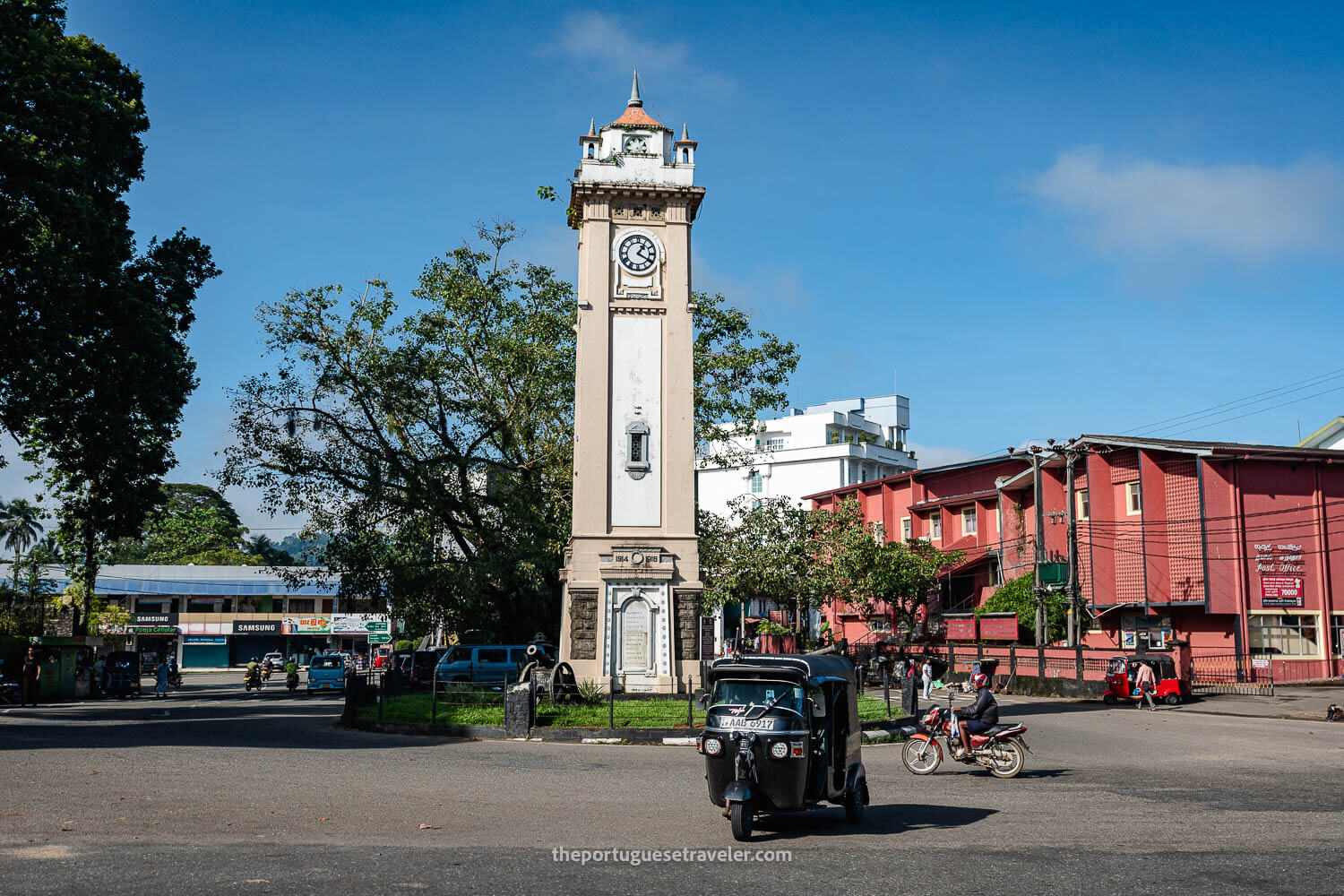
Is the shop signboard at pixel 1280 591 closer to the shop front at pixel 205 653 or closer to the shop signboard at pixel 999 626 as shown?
the shop signboard at pixel 999 626

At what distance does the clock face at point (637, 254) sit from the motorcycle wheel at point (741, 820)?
22741 mm

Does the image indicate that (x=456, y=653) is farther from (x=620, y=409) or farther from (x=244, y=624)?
(x=244, y=624)

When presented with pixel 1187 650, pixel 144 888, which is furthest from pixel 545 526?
pixel 144 888

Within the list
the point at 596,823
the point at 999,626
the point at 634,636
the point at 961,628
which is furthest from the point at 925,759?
the point at 961,628

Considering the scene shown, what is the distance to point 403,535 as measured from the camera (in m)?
37.1

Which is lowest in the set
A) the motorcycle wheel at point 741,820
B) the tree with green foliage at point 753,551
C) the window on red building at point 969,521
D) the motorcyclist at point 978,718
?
the motorcycle wheel at point 741,820

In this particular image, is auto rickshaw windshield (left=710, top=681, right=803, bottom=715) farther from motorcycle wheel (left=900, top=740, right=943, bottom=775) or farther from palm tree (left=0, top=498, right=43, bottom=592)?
palm tree (left=0, top=498, right=43, bottom=592)

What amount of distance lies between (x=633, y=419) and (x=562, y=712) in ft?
33.5

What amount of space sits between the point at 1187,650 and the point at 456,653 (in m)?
23.5

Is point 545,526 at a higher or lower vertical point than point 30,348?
lower

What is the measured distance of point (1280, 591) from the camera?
131ft

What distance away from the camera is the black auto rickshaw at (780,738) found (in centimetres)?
1055

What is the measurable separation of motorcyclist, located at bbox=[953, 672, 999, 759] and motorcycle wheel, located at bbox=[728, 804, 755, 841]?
247 inches

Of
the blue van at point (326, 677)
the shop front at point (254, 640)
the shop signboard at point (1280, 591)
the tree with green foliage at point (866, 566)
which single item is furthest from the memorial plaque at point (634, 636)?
the shop front at point (254, 640)
